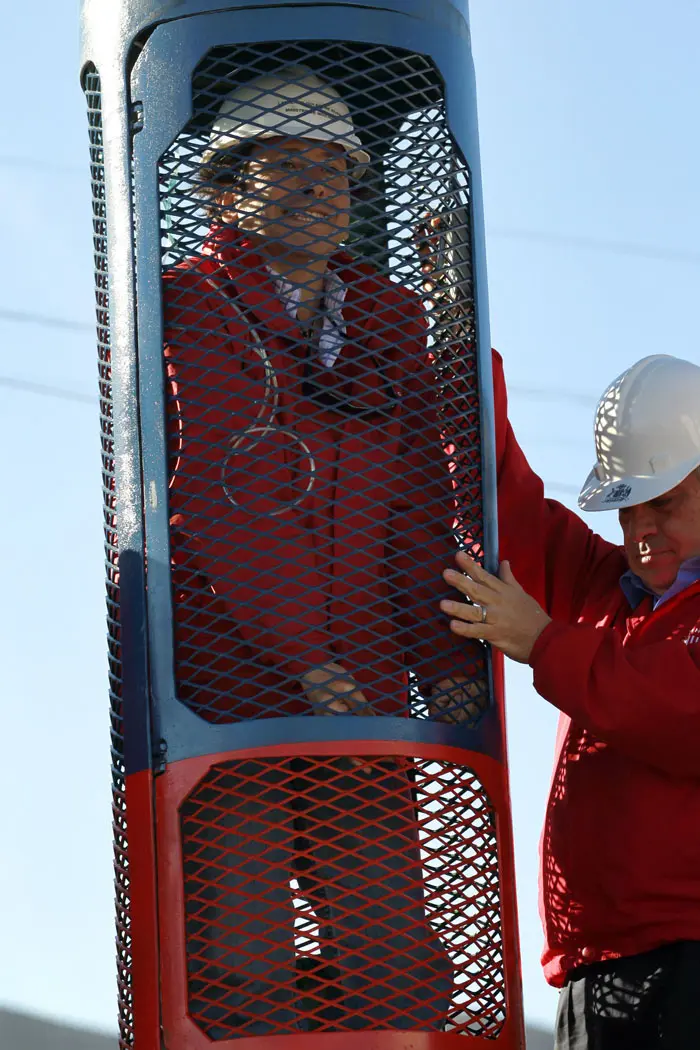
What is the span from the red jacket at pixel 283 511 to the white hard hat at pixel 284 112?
231mm

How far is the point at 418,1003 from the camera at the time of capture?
3.40 m

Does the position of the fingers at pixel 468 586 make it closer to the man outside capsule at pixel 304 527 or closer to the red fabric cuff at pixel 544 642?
the man outside capsule at pixel 304 527

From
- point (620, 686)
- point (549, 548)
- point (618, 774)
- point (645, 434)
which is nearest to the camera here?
point (620, 686)

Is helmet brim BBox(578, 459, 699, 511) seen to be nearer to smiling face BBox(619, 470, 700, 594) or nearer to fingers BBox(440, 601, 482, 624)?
smiling face BBox(619, 470, 700, 594)

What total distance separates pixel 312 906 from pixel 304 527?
2.51ft

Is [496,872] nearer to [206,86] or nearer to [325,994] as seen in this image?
[325,994]

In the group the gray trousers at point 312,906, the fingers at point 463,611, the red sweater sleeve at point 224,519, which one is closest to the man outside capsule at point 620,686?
the fingers at point 463,611

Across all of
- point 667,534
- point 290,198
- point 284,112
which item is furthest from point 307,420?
point 667,534

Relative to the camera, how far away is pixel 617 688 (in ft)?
12.3

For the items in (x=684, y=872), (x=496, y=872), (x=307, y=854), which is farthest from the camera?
(x=684, y=872)

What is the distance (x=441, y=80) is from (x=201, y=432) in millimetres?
957

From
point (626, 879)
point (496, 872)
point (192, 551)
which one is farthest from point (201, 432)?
point (626, 879)

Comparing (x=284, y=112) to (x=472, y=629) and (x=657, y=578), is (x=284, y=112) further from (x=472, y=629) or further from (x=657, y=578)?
(x=657, y=578)

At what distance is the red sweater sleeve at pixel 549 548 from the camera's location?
4.37 meters
